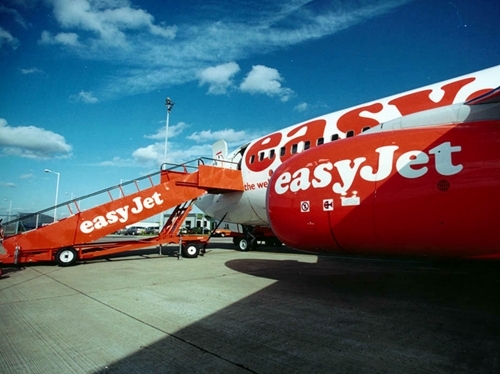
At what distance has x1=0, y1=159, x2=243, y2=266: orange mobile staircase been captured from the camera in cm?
946

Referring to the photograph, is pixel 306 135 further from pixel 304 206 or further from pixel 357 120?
pixel 304 206

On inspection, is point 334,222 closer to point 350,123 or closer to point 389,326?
point 389,326

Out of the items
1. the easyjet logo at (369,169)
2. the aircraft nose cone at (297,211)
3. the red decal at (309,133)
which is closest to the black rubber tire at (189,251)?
the red decal at (309,133)

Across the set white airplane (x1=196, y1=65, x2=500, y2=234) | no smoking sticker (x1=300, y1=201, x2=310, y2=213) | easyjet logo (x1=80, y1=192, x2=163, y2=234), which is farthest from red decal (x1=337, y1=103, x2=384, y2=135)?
easyjet logo (x1=80, y1=192, x2=163, y2=234)

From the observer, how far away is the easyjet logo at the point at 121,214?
1009cm

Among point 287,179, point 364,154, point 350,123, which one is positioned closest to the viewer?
point 364,154

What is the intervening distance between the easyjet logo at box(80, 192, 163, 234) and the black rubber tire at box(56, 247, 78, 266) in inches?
27.0

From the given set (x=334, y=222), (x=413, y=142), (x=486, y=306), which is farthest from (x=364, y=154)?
(x=486, y=306)

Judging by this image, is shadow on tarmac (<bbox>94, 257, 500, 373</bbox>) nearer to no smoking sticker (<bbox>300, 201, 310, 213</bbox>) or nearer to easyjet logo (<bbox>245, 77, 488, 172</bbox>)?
no smoking sticker (<bbox>300, 201, 310, 213</bbox>)

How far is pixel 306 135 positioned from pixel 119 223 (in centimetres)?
659

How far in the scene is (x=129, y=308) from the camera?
4719mm

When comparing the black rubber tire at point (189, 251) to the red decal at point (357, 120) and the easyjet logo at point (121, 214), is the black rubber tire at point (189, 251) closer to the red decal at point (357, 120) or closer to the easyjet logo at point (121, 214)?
the easyjet logo at point (121, 214)

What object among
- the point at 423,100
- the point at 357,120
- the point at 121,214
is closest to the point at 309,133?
the point at 357,120

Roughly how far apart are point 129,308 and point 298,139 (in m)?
7.09
